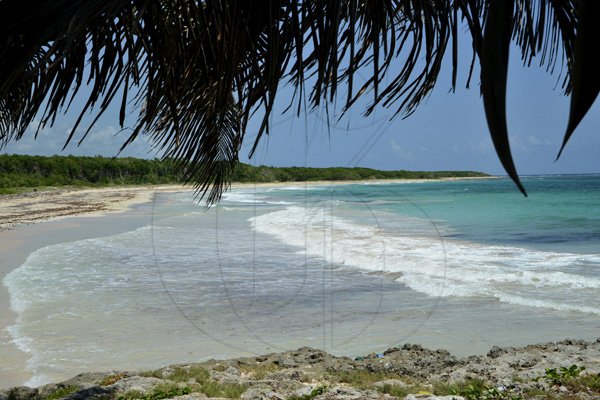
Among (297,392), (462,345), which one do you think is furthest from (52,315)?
(462,345)

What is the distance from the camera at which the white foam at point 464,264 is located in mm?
6480

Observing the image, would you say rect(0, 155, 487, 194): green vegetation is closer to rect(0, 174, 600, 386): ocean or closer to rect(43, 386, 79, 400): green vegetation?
rect(0, 174, 600, 386): ocean

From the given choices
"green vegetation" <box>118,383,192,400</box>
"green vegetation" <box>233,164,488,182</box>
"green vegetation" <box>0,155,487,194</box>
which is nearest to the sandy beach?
"green vegetation" <box>118,383,192,400</box>

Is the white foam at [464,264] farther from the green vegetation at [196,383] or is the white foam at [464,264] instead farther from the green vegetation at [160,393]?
the green vegetation at [160,393]

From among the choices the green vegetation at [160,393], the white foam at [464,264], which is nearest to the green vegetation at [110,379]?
the green vegetation at [160,393]

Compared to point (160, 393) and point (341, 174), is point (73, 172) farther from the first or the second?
point (160, 393)

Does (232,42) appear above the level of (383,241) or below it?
above

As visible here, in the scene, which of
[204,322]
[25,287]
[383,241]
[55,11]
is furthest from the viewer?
[383,241]

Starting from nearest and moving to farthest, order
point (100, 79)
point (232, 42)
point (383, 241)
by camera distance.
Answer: point (232, 42) → point (100, 79) → point (383, 241)

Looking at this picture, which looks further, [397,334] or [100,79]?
[397,334]

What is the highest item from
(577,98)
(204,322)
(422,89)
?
(422,89)

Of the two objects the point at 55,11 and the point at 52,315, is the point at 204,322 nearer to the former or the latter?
the point at 52,315

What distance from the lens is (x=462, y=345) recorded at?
15.4ft

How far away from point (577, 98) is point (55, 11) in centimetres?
96
